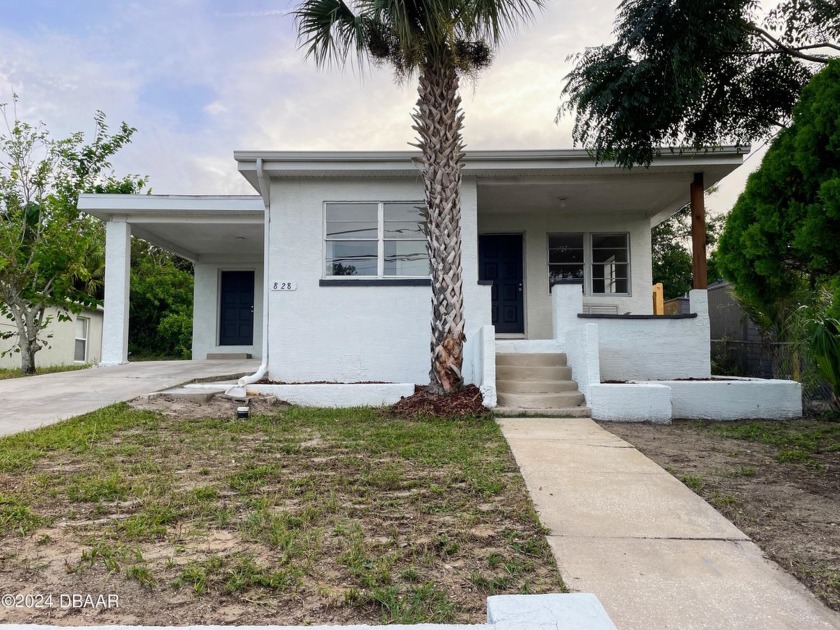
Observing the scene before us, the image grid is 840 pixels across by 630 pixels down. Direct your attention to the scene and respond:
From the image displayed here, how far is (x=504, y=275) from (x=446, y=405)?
4.93m

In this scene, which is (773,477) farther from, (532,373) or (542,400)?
(532,373)

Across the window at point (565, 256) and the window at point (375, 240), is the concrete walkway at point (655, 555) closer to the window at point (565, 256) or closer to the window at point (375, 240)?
the window at point (375, 240)

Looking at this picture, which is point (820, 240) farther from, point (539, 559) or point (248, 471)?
point (248, 471)

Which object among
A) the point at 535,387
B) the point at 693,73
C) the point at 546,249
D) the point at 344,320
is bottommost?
the point at 535,387

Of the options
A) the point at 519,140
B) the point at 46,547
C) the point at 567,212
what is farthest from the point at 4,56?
the point at 46,547

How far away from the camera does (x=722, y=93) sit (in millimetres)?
6914

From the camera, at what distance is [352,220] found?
934 centimetres

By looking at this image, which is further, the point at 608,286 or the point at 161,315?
the point at 161,315

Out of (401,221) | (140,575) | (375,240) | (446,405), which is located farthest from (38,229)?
(140,575)

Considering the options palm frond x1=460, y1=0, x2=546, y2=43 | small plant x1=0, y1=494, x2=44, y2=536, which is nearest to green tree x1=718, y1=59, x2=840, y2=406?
palm frond x1=460, y1=0, x2=546, y2=43

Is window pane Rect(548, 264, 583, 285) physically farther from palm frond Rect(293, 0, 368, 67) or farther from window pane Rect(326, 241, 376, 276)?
palm frond Rect(293, 0, 368, 67)

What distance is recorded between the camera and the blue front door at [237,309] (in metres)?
14.9

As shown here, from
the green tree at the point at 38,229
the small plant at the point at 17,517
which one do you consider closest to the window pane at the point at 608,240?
the small plant at the point at 17,517

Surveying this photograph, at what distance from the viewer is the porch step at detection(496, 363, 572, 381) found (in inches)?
313
